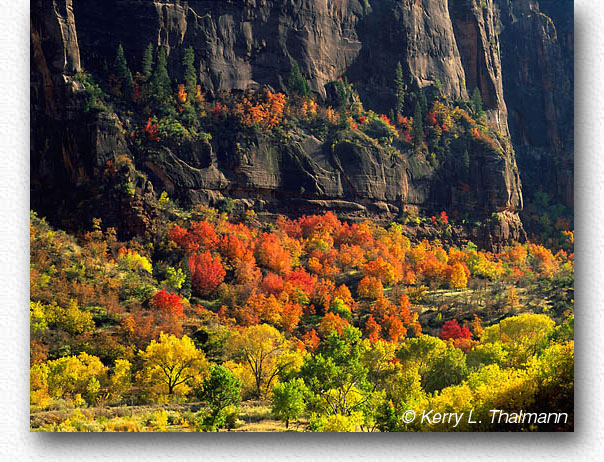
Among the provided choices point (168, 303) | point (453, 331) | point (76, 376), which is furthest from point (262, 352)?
point (453, 331)

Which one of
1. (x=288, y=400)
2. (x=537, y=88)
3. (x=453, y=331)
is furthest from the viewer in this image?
(x=537, y=88)

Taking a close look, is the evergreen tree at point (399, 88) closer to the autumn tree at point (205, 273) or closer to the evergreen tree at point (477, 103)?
the evergreen tree at point (477, 103)

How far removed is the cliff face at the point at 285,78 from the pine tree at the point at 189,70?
0.27 metres

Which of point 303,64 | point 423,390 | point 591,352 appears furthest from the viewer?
point 303,64

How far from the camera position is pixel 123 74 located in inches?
750

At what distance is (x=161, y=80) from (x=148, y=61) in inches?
31.4

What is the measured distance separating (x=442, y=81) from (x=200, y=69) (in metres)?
9.32

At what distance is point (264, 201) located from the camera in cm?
2019

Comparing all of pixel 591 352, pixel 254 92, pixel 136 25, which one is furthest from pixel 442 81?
pixel 591 352

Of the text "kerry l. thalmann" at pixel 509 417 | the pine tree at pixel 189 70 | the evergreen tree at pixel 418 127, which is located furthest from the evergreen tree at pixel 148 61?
the text "kerry l. thalmann" at pixel 509 417

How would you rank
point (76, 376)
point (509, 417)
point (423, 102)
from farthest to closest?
point (423, 102)
point (76, 376)
point (509, 417)

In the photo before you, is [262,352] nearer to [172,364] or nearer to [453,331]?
[172,364]

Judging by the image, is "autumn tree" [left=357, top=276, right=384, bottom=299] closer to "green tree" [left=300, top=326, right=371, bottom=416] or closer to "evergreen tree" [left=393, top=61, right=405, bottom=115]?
"green tree" [left=300, top=326, right=371, bottom=416]

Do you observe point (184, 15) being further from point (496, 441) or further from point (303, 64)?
point (496, 441)
